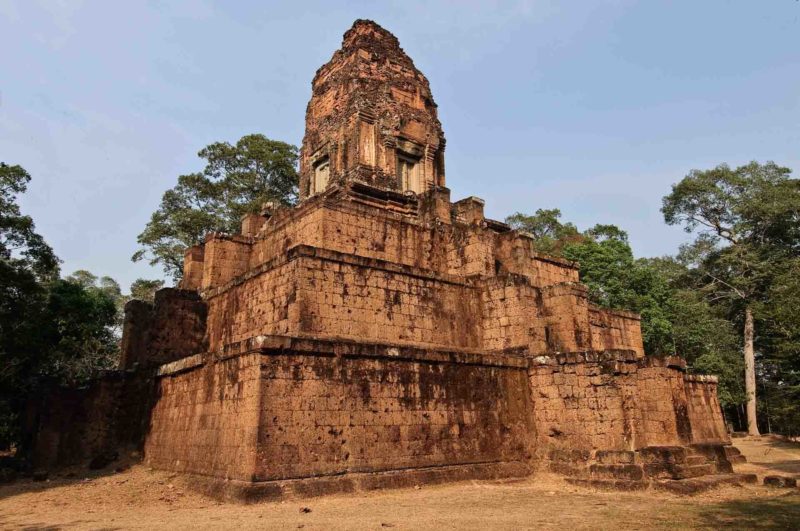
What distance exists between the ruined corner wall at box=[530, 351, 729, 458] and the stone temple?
1.3 inches

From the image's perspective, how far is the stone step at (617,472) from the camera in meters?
10.3

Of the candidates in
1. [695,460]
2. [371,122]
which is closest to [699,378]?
[695,460]

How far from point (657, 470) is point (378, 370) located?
5323 millimetres

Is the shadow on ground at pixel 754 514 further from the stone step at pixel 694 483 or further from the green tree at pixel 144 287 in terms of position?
the green tree at pixel 144 287

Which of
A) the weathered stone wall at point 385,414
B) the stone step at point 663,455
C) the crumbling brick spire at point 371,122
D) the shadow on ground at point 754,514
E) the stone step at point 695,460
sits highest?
the crumbling brick spire at point 371,122

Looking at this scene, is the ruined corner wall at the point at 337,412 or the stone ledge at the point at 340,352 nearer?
the ruined corner wall at the point at 337,412

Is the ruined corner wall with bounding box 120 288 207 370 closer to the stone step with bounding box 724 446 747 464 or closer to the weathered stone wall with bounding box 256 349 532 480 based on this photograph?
the weathered stone wall with bounding box 256 349 532 480

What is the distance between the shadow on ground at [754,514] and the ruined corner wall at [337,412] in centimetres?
431

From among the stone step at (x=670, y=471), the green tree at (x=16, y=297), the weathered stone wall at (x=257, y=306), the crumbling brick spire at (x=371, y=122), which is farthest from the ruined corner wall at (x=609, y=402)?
the green tree at (x=16, y=297)

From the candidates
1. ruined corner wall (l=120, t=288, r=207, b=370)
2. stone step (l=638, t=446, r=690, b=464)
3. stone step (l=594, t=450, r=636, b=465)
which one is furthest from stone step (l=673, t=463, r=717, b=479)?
ruined corner wall (l=120, t=288, r=207, b=370)

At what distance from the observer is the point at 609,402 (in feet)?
36.9

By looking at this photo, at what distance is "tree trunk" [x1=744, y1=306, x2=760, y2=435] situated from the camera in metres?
28.5

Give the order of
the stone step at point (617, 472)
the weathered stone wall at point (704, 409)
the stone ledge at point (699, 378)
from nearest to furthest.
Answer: the stone step at point (617, 472) < the weathered stone wall at point (704, 409) < the stone ledge at point (699, 378)

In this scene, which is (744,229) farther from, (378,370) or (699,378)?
(378,370)
